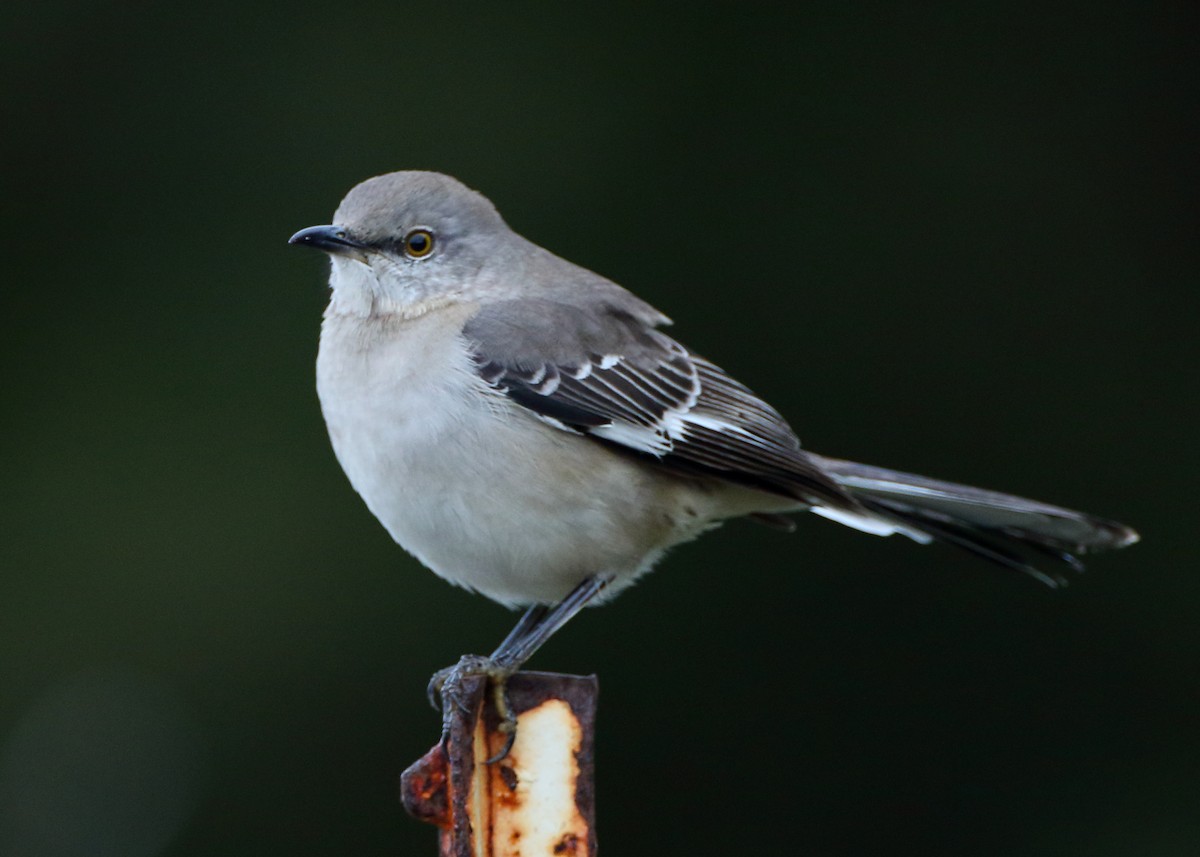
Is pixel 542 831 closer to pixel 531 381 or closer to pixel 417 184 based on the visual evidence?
pixel 531 381

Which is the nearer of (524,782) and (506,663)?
(524,782)

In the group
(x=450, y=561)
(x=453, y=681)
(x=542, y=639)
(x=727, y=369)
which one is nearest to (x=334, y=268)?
(x=450, y=561)

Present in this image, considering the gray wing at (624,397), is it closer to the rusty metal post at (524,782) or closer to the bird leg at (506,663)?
the bird leg at (506,663)

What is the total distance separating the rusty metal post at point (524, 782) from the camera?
162 cm

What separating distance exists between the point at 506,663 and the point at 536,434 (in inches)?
22.8

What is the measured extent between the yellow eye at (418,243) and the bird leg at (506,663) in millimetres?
810

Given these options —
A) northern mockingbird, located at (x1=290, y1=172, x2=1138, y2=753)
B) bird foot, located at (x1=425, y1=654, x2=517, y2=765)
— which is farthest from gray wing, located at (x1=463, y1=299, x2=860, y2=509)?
bird foot, located at (x1=425, y1=654, x2=517, y2=765)

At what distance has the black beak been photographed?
2.78 m

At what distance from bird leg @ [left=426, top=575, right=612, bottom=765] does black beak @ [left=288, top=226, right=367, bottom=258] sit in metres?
0.87

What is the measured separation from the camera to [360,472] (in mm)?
2672

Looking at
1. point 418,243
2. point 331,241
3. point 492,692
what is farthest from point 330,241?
point 492,692

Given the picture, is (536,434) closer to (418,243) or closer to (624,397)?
(624,397)

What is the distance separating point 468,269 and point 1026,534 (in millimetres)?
1421

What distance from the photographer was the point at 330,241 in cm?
281
